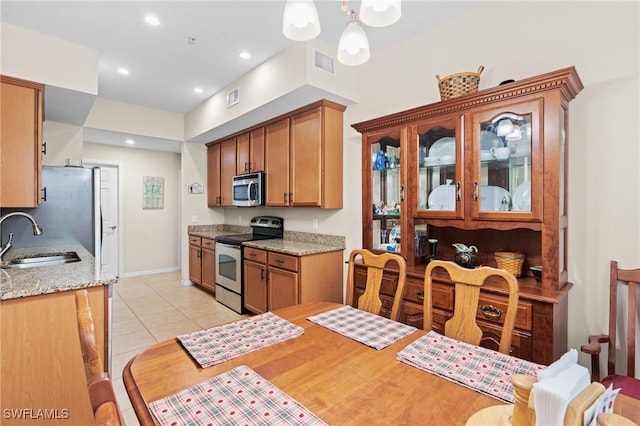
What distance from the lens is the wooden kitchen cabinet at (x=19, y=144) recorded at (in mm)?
2426

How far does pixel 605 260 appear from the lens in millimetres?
1882

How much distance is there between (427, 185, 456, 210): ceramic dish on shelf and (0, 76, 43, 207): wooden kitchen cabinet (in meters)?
3.16

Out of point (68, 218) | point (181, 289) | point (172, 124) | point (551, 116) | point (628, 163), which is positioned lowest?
point (181, 289)

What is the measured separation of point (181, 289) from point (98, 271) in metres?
3.16

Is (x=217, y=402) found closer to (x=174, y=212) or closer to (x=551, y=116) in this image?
(x=551, y=116)

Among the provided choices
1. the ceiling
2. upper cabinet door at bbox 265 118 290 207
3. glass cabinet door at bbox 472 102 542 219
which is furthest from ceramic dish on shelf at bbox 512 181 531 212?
upper cabinet door at bbox 265 118 290 207

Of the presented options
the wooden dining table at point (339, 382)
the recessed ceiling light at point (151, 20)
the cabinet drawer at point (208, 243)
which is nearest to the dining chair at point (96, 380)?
the wooden dining table at point (339, 382)

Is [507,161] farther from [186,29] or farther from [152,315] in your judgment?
[152,315]

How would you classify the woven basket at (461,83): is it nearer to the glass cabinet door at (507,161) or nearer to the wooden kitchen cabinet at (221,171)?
the glass cabinet door at (507,161)

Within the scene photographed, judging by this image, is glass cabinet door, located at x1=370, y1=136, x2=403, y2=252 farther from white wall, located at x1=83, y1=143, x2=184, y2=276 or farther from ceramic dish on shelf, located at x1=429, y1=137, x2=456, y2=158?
white wall, located at x1=83, y1=143, x2=184, y2=276

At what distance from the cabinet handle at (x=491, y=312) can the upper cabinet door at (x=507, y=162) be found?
1.82 feet

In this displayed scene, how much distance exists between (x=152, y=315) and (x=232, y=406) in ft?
11.7

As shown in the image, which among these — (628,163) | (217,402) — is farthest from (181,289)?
(628,163)

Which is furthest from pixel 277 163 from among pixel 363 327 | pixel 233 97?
pixel 363 327
